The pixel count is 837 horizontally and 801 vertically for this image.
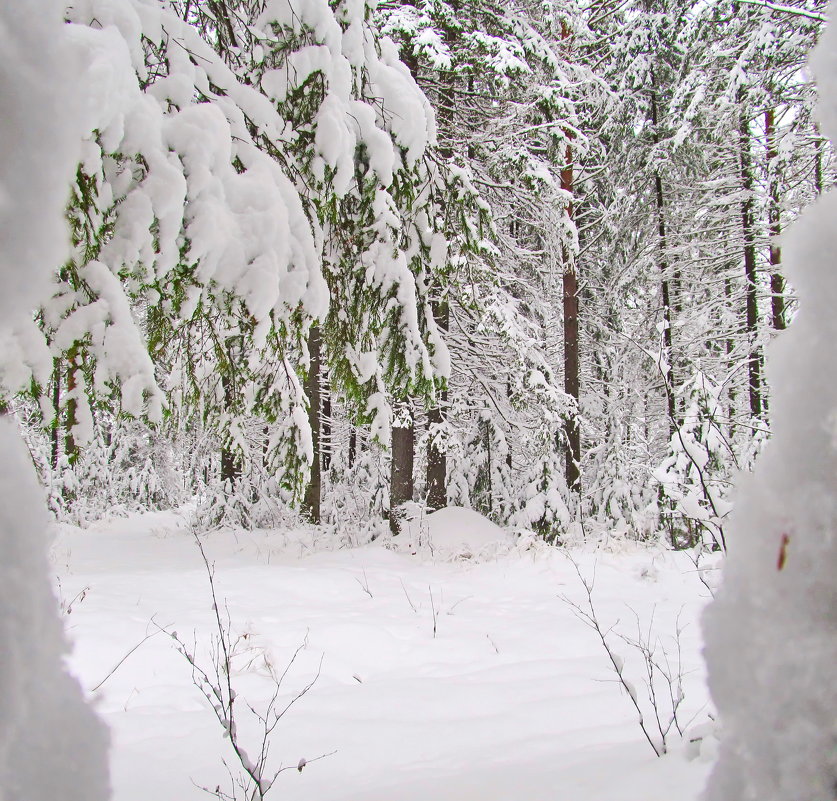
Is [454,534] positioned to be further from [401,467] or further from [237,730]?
[237,730]

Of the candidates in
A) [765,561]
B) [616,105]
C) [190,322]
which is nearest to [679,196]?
[616,105]

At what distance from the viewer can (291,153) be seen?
131 inches

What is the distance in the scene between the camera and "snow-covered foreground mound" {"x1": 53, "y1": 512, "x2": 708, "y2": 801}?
2010mm

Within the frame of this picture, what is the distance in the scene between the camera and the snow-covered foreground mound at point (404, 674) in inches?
79.1

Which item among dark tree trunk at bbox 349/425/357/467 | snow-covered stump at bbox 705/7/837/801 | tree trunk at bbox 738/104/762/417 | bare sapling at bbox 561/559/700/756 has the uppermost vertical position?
tree trunk at bbox 738/104/762/417

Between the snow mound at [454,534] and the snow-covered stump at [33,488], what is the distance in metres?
7.64

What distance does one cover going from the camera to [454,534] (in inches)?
343

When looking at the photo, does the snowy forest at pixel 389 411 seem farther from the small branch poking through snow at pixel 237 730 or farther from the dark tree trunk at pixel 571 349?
the dark tree trunk at pixel 571 349

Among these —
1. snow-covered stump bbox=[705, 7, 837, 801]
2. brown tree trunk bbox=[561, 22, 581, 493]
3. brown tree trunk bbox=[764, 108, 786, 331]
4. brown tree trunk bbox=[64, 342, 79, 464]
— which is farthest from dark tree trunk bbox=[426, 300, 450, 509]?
snow-covered stump bbox=[705, 7, 837, 801]

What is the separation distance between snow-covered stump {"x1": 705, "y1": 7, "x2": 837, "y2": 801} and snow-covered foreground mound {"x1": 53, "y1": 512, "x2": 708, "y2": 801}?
1.29 meters

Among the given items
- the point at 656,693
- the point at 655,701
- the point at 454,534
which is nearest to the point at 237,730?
the point at 655,701

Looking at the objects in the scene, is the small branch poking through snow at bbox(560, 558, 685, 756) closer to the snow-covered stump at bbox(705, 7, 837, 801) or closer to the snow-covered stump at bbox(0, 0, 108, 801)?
the snow-covered stump at bbox(705, 7, 837, 801)

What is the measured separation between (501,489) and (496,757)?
33.8 ft

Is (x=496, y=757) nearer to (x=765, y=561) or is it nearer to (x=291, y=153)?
(x=765, y=561)
